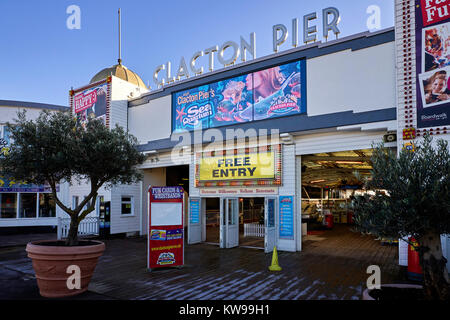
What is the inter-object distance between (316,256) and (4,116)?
770 inches

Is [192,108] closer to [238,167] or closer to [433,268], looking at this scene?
[238,167]

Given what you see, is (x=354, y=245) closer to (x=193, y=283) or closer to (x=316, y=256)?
(x=316, y=256)

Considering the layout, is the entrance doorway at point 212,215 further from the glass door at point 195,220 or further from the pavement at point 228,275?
the pavement at point 228,275

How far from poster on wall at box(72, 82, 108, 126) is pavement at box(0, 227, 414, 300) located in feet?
24.5

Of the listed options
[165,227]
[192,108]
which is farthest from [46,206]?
[165,227]

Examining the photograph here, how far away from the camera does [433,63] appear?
28.3ft

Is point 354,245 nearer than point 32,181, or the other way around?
point 32,181

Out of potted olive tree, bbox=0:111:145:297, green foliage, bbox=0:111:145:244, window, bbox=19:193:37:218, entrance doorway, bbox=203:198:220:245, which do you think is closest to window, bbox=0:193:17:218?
window, bbox=19:193:37:218

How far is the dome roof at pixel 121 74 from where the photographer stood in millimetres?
22391

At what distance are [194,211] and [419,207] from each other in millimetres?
10875

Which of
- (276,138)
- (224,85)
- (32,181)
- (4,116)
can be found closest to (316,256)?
(276,138)

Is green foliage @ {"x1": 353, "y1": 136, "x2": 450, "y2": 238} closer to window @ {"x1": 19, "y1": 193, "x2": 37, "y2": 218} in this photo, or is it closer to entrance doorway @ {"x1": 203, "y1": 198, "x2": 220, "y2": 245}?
entrance doorway @ {"x1": 203, "y1": 198, "x2": 220, "y2": 245}

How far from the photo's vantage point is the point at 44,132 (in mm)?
6852

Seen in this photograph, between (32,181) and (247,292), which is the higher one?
(32,181)
